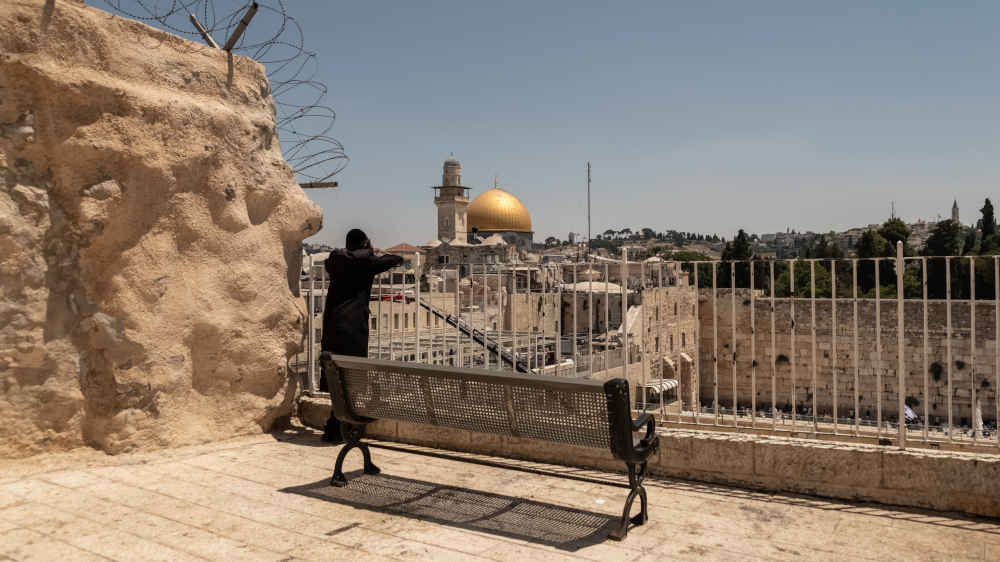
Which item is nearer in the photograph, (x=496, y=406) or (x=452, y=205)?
(x=496, y=406)

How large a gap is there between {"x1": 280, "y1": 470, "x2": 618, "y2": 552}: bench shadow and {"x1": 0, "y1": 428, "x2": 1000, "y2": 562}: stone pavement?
11mm

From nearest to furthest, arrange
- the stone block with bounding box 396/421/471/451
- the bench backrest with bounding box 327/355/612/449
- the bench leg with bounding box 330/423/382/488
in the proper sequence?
the bench backrest with bounding box 327/355/612/449 → the bench leg with bounding box 330/423/382/488 → the stone block with bounding box 396/421/471/451

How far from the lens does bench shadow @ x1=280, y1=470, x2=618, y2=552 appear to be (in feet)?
11.2

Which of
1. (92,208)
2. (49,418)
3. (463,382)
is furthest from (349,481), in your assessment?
(92,208)

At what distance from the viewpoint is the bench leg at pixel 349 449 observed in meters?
4.20

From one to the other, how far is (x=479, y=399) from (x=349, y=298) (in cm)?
205

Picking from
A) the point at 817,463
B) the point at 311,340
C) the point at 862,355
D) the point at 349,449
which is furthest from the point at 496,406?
the point at 862,355

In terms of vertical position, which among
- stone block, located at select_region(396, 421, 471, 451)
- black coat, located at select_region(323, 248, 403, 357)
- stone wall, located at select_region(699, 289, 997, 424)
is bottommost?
stone wall, located at select_region(699, 289, 997, 424)

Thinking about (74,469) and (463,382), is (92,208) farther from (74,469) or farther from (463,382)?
(463,382)

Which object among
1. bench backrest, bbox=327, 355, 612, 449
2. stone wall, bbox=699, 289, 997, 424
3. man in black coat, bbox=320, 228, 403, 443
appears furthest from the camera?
stone wall, bbox=699, 289, 997, 424

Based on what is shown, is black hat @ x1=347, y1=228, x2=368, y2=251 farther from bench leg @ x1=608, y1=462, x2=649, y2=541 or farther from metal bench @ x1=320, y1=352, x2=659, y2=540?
bench leg @ x1=608, y1=462, x2=649, y2=541

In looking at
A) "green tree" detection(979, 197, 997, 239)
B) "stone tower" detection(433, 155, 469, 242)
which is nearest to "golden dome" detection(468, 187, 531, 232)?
"stone tower" detection(433, 155, 469, 242)

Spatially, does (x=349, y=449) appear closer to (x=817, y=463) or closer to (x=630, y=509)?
(x=630, y=509)

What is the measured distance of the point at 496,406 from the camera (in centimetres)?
376
